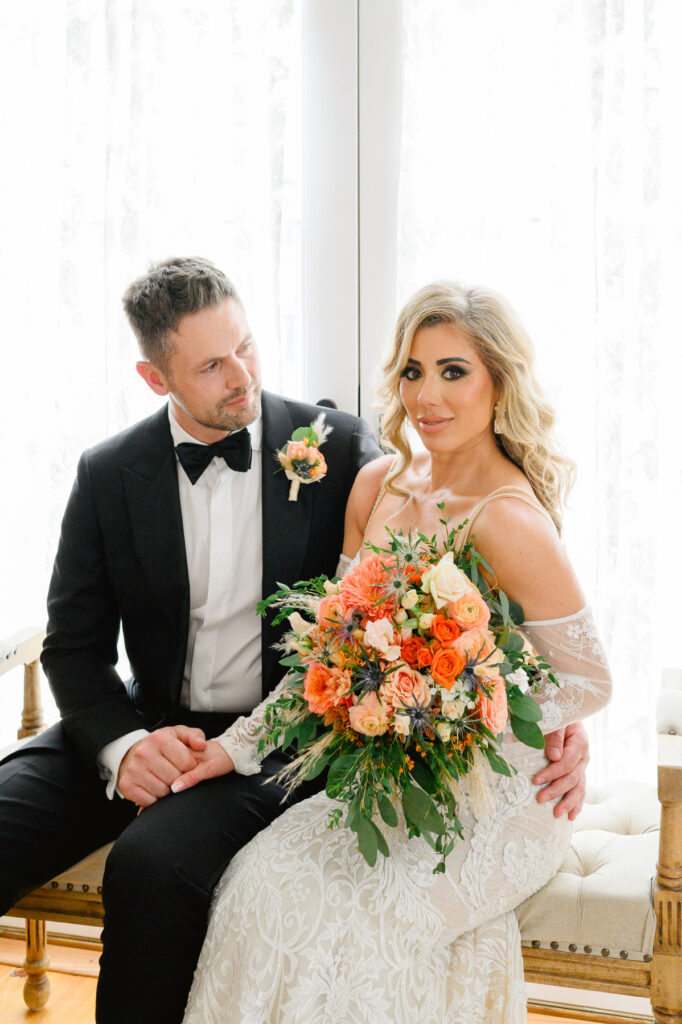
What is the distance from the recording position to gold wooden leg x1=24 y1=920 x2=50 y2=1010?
2852mm

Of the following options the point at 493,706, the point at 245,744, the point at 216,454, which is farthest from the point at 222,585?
the point at 493,706

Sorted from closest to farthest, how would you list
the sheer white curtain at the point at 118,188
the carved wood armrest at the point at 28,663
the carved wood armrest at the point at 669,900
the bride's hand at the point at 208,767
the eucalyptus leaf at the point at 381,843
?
the eucalyptus leaf at the point at 381,843, the carved wood armrest at the point at 669,900, the bride's hand at the point at 208,767, the carved wood armrest at the point at 28,663, the sheer white curtain at the point at 118,188

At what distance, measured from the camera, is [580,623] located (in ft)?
6.71

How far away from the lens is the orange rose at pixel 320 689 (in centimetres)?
181

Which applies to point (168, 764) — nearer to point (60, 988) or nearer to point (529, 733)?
point (529, 733)

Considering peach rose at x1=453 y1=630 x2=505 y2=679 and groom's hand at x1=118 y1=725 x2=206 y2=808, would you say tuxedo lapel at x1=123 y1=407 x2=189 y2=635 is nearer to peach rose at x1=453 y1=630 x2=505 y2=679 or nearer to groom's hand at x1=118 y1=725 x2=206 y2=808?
groom's hand at x1=118 y1=725 x2=206 y2=808


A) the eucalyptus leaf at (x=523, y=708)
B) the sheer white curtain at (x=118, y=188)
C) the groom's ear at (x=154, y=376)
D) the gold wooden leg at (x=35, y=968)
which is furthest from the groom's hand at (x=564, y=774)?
the gold wooden leg at (x=35, y=968)

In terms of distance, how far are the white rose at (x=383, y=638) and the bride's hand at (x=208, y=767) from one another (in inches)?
24.5

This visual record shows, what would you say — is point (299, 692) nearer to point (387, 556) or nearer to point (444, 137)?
point (387, 556)

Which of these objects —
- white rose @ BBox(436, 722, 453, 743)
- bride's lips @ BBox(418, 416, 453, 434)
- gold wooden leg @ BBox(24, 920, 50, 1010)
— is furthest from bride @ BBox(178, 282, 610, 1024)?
gold wooden leg @ BBox(24, 920, 50, 1010)

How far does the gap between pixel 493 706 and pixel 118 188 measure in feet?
7.06

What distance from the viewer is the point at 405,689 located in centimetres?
173

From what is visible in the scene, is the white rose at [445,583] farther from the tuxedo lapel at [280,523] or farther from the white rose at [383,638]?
the tuxedo lapel at [280,523]

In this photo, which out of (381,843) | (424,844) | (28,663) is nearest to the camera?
(381,843)
